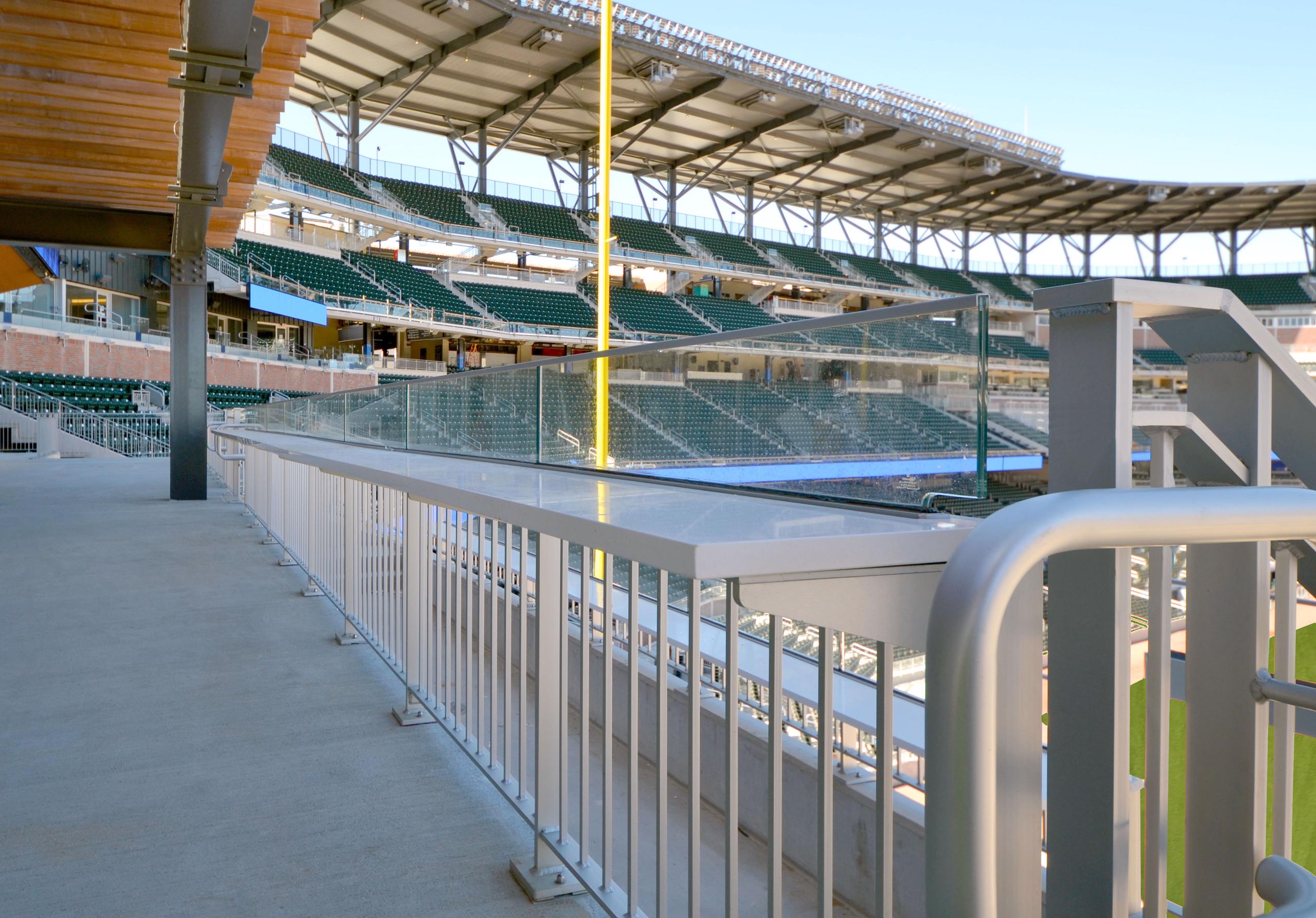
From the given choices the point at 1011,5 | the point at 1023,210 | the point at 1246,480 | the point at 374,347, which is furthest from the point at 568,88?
the point at 1011,5

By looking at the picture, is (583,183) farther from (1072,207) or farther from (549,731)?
(549,731)

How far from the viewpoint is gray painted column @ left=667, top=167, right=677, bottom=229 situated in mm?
40531

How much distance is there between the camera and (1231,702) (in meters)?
1.33

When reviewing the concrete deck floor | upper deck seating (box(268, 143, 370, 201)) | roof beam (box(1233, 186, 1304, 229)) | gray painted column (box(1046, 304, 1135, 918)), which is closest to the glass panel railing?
gray painted column (box(1046, 304, 1135, 918))

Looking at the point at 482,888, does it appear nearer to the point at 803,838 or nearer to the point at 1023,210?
the point at 803,838

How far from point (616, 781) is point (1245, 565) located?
2940mm

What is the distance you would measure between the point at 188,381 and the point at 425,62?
21.6 meters

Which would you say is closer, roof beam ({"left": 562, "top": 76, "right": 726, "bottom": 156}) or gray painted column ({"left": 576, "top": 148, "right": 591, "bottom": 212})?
roof beam ({"left": 562, "top": 76, "right": 726, "bottom": 156})

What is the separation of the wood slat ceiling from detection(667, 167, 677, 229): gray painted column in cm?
3369

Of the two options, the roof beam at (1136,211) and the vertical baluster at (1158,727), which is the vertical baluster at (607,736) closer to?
the vertical baluster at (1158,727)

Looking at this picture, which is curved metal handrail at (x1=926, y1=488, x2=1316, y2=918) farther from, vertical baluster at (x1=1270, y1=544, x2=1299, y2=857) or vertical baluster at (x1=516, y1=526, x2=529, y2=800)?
vertical baluster at (x1=516, y1=526, x2=529, y2=800)

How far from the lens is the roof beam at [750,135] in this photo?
107 feet

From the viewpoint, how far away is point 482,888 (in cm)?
219

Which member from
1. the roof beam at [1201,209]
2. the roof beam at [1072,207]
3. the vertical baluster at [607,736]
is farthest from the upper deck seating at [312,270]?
the roof beam at [1201,209]
